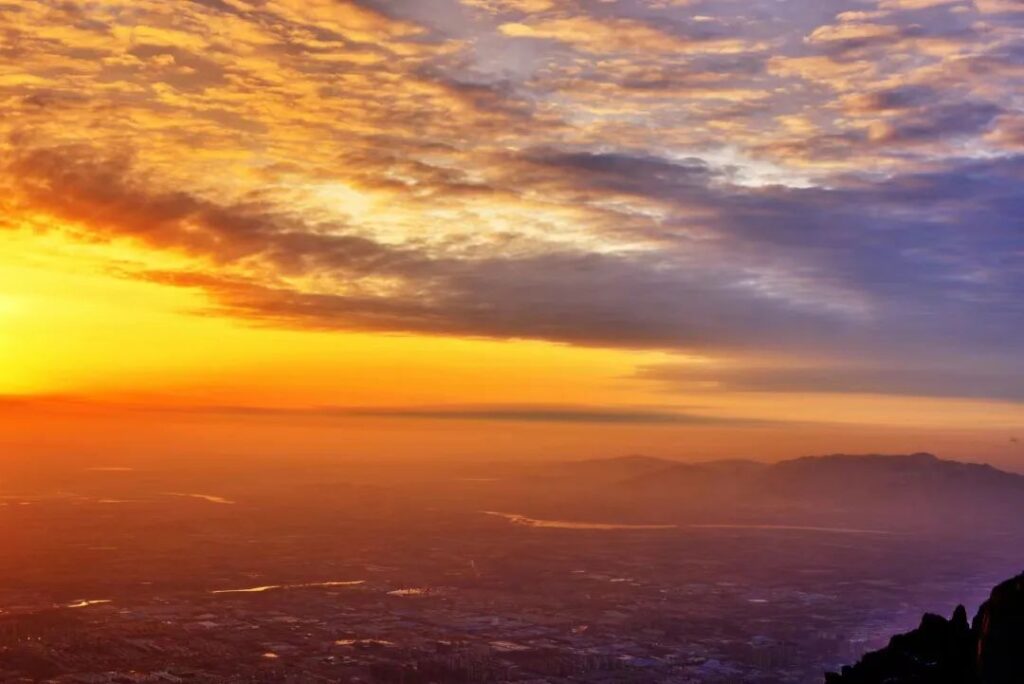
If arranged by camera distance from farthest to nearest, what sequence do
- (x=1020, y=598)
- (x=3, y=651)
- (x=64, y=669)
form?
1. (x=3, y=651)
2. (x=64, y=669)
3. (x=1020, y=598)

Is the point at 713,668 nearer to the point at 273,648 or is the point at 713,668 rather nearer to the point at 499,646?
the point at 499,646

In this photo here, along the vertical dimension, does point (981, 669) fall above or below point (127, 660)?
above

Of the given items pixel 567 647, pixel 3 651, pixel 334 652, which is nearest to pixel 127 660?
pixel 3 651

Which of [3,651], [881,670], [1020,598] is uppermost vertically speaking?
[1020,598]

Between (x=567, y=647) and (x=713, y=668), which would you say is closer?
(x=713, y=668)

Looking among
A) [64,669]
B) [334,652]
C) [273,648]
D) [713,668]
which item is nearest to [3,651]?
[64,669]

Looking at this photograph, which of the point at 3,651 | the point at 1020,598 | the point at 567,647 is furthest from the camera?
the point at 567,647

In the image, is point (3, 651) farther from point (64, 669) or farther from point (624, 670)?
point (624, 670)
